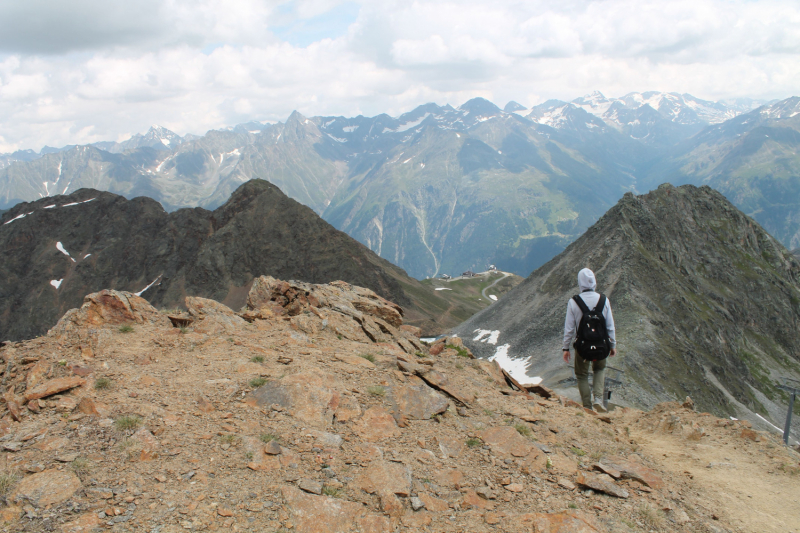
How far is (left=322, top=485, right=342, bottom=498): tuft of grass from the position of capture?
7133mm

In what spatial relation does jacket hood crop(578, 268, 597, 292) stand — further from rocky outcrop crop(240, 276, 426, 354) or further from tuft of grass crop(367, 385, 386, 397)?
rocky outcrop crop(240, 276, 426, 354)

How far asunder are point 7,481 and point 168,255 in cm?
12530

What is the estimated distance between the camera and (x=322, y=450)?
830 centimetres

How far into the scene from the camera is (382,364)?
40.9ft

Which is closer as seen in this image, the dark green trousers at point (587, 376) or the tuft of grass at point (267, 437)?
the tuft of grass at point (267, 437)

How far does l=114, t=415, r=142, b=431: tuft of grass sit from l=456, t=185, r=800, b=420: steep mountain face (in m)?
33.6

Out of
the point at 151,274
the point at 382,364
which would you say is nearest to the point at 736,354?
the point at 382,364

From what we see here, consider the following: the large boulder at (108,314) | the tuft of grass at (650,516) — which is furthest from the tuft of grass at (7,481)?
the tuft of grass at (650,516)

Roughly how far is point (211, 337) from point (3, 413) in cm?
535

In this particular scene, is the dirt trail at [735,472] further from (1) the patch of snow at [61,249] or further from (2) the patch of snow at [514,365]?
(1) the patch of snow at [61,249]

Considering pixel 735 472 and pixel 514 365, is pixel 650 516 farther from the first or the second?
pixel 514 365

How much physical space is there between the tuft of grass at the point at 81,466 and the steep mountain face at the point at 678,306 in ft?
113

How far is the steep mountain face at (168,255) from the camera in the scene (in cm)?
10812

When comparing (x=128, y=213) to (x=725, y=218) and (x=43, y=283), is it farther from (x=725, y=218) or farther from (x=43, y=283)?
(x=725, y=218)
